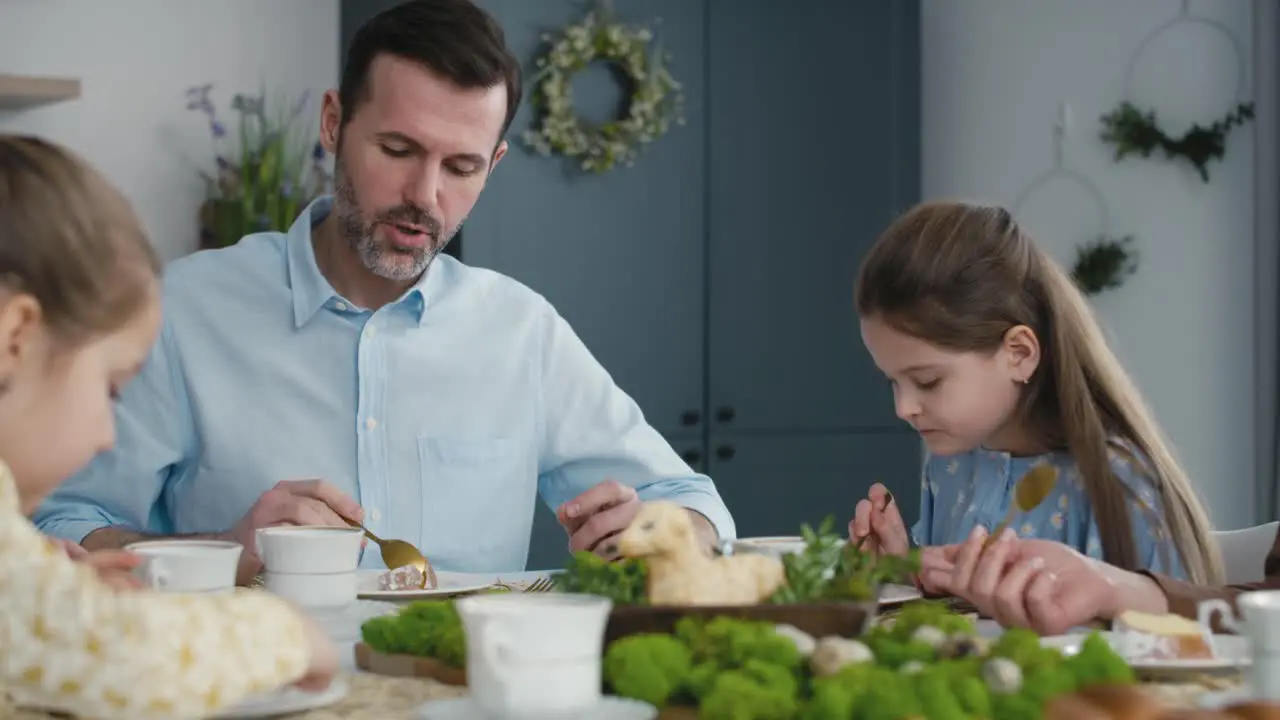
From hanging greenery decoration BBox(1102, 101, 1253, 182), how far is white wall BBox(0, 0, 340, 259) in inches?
87.0

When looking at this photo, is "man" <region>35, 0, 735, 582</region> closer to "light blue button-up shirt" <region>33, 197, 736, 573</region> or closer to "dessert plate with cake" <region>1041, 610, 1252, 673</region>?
"light blue button-up shirt" <region>33, 197, 736, 573</region>

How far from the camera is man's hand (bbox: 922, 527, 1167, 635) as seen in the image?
1.42m

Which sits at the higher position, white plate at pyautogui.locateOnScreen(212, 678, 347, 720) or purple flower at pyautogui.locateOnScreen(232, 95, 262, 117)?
purple flower at pyautogui.locateOnScreen(232, 95, 262, 117)

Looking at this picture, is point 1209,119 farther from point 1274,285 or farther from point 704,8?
point 704,8

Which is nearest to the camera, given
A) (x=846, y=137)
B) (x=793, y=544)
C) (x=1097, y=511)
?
(x=793, y=544)

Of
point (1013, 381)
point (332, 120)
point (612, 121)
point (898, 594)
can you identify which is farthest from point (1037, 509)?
point (612, 121)

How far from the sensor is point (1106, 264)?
438 cm

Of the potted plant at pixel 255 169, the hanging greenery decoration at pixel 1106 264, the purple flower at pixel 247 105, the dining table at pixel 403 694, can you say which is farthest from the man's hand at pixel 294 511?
the hanging greenery decoration at pixel 1106 264

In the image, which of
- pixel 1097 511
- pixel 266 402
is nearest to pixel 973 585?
pixel 1097 511

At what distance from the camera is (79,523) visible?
207 centimetres

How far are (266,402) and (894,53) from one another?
2935mm

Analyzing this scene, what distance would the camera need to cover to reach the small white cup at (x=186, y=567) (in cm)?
139

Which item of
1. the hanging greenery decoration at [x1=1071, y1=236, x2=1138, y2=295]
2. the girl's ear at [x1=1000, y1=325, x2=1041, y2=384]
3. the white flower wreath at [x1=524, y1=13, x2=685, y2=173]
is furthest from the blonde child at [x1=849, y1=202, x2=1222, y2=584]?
the hanging greenery decoration at [x1=1071, y1=236, x2=1138, y2=295]

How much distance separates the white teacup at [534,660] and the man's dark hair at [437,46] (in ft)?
4.60
